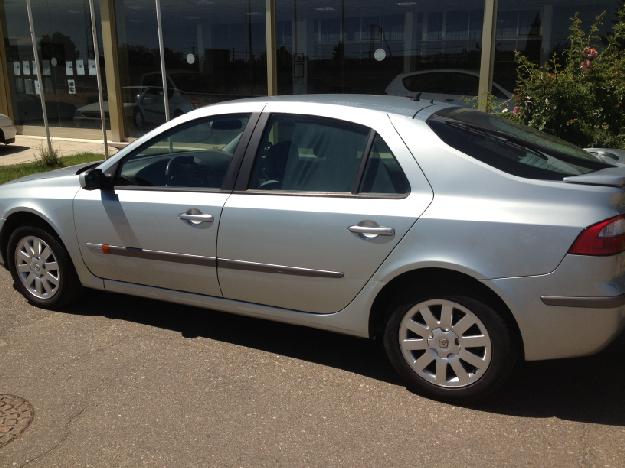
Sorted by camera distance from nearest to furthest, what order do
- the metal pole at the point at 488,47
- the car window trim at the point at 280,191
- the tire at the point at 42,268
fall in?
the car window trim at the point at 280,191, the tire at the point at 42,268, the metal pole at the point at 488,47

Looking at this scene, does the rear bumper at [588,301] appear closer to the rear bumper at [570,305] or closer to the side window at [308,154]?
the rear bumper at [570,305]

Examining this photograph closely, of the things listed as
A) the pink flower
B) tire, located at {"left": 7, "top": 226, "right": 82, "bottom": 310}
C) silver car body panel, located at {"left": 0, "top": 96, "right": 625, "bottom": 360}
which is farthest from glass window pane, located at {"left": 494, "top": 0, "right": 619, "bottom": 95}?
tire, located at {"left": 7, "top": 226, "right": 82, "bottom": 310}

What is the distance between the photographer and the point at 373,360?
379cm

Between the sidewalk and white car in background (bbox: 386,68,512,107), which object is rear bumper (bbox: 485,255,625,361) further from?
the sidewalk

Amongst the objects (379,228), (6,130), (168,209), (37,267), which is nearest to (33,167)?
(6,130)

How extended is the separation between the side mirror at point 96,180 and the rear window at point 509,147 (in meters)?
2.14

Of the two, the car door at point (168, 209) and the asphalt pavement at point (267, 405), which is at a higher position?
the car door at point (168, 209)

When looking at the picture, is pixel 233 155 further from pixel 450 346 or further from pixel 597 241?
pixel 597 241

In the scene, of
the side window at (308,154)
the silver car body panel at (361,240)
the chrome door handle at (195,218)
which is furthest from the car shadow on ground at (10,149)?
the side window at (308,154)

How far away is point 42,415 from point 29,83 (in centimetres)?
1434

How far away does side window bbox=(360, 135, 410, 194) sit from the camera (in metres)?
3.23

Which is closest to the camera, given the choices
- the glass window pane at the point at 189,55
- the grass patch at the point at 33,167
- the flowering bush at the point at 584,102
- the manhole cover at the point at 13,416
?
the manhole cover at the point at 13,416

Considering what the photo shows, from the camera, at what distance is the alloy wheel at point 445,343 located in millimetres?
3100

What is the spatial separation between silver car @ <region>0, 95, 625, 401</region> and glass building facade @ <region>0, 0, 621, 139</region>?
21.0 ft
